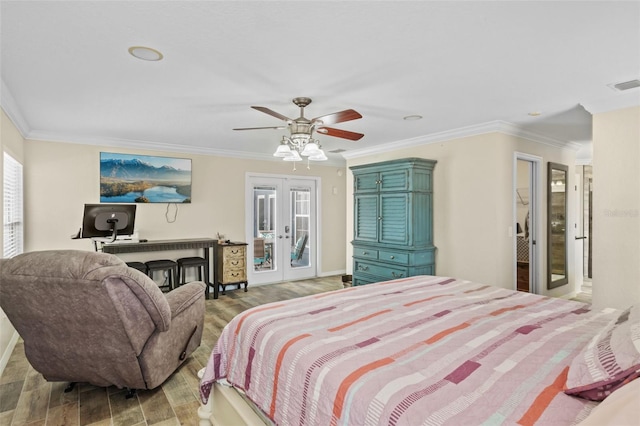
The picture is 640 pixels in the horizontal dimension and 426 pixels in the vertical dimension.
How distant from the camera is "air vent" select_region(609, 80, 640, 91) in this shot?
2.81 m

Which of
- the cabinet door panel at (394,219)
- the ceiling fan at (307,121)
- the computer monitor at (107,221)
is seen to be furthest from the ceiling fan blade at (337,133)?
the computer monitor at (107,221)

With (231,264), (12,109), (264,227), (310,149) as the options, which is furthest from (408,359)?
(264,227)

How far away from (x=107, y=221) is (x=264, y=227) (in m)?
2.68

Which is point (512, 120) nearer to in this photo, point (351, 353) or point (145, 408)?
point (351, 353)

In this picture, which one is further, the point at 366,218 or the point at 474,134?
the point at 366,218

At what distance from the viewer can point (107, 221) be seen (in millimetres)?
4410

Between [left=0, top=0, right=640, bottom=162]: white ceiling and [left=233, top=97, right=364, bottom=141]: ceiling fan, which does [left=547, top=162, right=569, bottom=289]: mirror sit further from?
[left=233, top=97, right=364, bottom=141]: ceiling fan

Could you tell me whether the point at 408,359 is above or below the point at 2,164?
below

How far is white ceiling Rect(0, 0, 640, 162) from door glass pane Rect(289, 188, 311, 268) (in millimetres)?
2806

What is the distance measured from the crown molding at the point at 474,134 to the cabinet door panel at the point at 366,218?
95 centimetres

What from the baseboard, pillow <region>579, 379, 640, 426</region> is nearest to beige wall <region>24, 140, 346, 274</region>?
the baseboard

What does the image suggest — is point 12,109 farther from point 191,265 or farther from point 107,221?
point 191,265

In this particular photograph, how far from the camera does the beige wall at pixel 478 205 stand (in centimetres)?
422

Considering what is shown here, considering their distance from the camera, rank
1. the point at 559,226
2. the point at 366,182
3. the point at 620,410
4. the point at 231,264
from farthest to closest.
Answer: the point at 231,264, the point at 559,226, the point at 366,182, the point at 620,410
